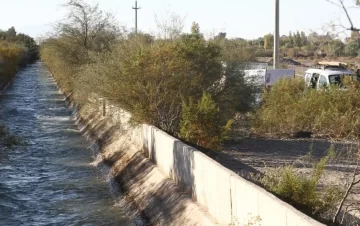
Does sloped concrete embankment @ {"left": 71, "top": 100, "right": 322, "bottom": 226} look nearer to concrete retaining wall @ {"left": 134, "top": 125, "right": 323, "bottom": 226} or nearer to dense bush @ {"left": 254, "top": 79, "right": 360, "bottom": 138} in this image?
concrete retaining wall @ {"left": 134, "top": 125, "right": 323, "bottom": 226}

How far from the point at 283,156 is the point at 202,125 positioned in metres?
3.33

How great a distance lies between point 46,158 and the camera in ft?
84.0

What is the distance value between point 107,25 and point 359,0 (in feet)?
141

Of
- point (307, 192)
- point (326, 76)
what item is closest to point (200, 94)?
point (326, 76)

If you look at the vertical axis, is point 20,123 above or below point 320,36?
below

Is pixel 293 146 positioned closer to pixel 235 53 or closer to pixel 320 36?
pixel 235 53

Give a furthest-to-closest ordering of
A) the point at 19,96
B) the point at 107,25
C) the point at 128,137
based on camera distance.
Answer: the point at 19,96, the point at 107,25, the point at 128,137

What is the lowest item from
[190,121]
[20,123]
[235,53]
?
[20,123]

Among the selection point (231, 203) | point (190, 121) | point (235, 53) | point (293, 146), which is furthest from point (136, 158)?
point (231, 203)

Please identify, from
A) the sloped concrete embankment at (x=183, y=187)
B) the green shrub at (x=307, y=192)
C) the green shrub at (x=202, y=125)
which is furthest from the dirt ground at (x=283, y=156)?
the green shrub at (x=307, y=192)

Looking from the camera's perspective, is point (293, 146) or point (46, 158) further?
point (46, 158)

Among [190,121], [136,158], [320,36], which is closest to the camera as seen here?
[320,36]

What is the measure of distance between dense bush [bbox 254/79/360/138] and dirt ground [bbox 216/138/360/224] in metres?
1.55

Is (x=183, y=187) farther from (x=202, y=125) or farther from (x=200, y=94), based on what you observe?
(x=200, y=94)
